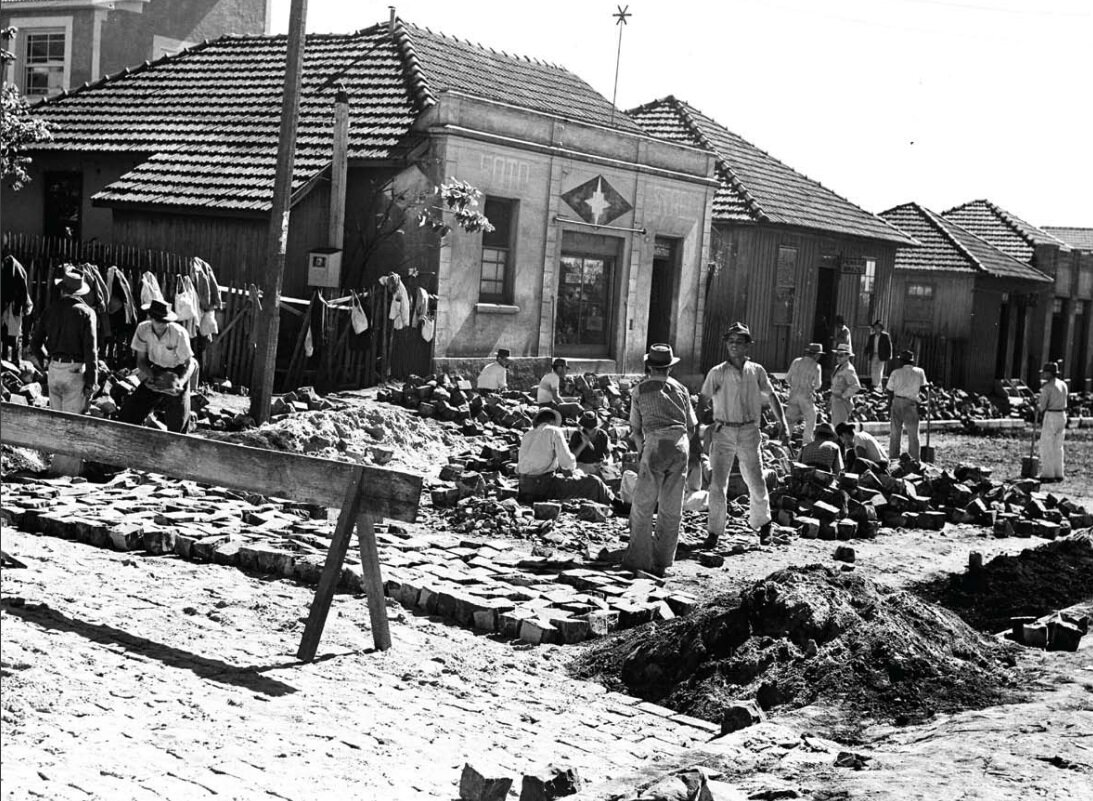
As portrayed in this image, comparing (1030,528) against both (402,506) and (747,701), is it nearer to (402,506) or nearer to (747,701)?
(747,701)

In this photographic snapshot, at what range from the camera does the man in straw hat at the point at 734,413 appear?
42.5 ft

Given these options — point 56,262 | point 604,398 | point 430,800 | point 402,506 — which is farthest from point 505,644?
point 604,398

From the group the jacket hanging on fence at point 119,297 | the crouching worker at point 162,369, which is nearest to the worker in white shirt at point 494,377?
the jacket hanging on fence at point 119,297

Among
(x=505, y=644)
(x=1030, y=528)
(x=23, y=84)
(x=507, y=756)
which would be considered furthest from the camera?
(x=23, y=84)

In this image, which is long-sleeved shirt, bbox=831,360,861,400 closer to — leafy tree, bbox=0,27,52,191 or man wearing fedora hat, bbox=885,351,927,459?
man wearing fedora hat, bbox=885,351,927,459

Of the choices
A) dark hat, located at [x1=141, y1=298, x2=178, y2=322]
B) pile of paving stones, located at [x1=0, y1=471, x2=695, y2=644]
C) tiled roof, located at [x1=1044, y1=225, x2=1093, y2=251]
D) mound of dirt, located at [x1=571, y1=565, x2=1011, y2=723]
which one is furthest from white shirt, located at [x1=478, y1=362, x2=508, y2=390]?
tiled roof, located at [x1=1044, y1=225, x2=1093, y2=251]

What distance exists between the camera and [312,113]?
75.3 ft

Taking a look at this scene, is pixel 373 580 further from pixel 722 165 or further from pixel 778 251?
pixel 722 165

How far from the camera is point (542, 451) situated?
14.5 m

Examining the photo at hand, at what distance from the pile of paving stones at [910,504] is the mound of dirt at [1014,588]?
2357mm

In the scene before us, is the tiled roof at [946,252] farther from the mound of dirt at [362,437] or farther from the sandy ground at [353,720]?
the sandy ground at [353,720]

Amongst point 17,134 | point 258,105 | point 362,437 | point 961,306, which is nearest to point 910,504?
point 362,437

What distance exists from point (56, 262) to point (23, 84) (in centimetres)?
1607

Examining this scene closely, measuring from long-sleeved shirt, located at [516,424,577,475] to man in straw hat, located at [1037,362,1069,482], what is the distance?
33.7ft
